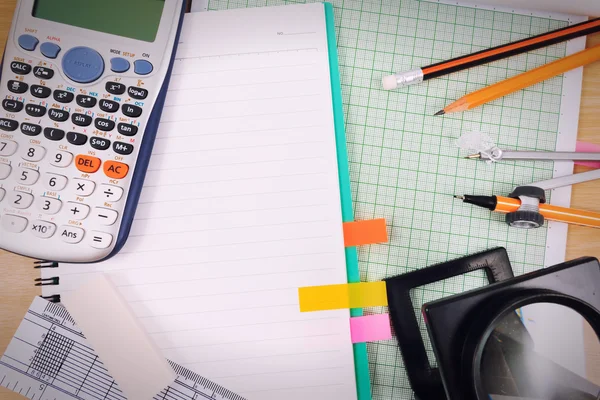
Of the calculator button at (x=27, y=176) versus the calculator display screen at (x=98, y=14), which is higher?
the calculator display screen at (x=98, y=14)

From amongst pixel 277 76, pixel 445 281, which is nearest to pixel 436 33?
pixel 277 76

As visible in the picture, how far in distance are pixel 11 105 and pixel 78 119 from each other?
82mm

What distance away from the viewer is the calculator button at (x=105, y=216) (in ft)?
1.82

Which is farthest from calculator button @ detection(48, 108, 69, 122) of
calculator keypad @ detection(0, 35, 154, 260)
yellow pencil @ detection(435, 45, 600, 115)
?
yellow pencil @ detection(435, 45, 600, 115)

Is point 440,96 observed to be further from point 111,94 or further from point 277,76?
point 111,94

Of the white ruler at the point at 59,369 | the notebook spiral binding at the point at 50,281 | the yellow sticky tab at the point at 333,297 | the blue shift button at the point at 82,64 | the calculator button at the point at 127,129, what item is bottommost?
the white ruler at the point at 59,369

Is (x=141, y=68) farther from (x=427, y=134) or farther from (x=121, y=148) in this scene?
(x=427, y=134)

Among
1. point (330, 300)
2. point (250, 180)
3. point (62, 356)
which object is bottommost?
point (62, 356)

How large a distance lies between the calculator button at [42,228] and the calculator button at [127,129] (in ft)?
0.45

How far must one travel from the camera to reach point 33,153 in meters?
0.56

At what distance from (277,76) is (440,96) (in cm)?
22

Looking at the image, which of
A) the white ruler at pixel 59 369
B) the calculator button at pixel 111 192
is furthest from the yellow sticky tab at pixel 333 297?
the calculator button at pixel 111 192

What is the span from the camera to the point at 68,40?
0.58m

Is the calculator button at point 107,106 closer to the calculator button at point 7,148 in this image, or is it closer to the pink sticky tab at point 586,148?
the calculator button at point 7,148
